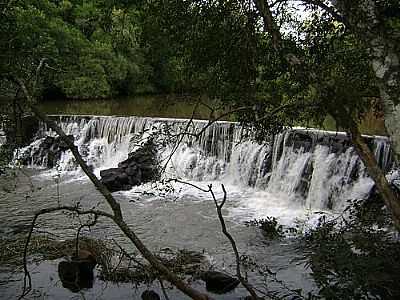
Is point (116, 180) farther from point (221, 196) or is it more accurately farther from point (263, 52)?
point (263, 52)

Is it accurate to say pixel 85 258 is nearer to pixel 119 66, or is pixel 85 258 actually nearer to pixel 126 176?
pixel 126 176

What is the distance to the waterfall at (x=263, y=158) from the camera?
37.2ft

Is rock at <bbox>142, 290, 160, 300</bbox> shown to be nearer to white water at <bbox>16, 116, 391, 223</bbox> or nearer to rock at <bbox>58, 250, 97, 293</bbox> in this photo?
rock at <bbox>58, 250, 97, 293</bbox>

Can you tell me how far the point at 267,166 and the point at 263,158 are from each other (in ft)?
0.87

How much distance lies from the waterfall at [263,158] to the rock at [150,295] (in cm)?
260

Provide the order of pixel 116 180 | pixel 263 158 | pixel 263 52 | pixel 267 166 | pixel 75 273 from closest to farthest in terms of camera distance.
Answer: pixel 263 52, pixel 75 273, pixel 267 166, pixel 263 158, pixel 116 180

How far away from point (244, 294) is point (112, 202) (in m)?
3.95

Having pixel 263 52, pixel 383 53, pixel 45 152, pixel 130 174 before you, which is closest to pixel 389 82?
pixel 383 53

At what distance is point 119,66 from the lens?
3019 centimetres

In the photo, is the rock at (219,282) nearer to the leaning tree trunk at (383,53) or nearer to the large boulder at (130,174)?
the leaning tree trunk at (383,53)

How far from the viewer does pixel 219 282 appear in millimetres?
7555

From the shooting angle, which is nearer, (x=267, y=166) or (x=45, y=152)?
(x=267, y=166)

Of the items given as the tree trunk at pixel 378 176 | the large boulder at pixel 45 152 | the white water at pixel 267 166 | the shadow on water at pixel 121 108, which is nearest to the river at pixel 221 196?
the white water at pixel 267 166

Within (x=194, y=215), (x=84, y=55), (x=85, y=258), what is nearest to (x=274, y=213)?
(x=194, y=215)
